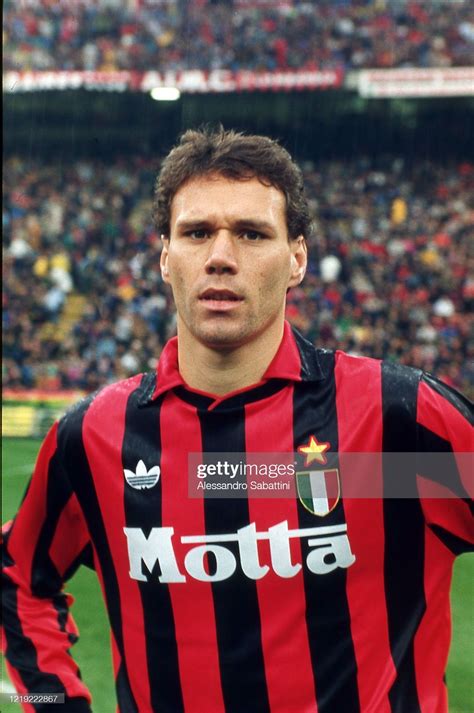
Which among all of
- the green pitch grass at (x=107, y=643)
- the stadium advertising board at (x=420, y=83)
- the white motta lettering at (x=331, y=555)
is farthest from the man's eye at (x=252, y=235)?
the stadium advertising board at (x=420, y=83)

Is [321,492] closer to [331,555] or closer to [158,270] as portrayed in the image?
[331,555]

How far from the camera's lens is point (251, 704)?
4.54 ft

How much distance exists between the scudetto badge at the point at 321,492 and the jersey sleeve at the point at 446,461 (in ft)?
0.47

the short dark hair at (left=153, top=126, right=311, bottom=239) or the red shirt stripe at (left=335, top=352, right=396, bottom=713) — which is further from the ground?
the short dark hair at (left=153, top=126, right=311, bottom=239)

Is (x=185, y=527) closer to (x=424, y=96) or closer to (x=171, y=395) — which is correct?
(x=171, y=395)

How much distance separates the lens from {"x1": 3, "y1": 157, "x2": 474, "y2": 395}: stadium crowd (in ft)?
29.8

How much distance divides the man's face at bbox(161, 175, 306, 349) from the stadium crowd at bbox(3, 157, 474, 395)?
734cm

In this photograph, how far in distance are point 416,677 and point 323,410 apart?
461mm

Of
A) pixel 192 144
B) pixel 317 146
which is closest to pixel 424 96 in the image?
pixel 317 146

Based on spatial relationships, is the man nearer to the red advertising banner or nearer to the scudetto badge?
the scudetto badge

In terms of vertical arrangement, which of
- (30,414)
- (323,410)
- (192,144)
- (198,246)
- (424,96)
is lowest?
(30,414)

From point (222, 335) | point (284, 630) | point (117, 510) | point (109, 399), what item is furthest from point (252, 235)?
point (284, 630)

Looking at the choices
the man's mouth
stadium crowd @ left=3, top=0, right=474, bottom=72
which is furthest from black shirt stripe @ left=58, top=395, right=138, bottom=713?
stadium crowd @ left=3, top=0, right=474, bottom=72

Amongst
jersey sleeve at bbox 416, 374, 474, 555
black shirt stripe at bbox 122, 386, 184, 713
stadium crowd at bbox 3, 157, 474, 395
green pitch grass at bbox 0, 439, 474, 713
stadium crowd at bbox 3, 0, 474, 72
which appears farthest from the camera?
stadium crowd at bbox 3, 0, 474, 72
